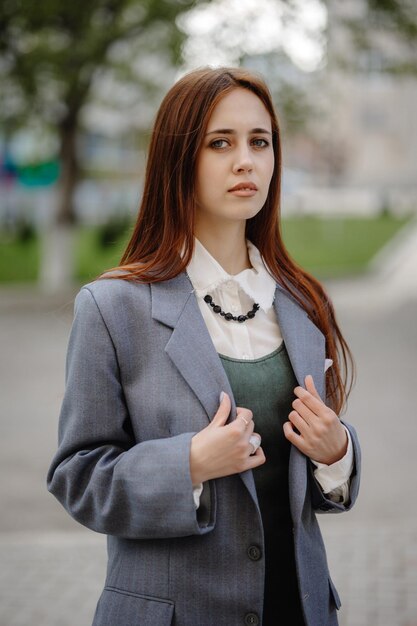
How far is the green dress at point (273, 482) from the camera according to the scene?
6.35 feet

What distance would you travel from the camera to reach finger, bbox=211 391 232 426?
5.81 ft

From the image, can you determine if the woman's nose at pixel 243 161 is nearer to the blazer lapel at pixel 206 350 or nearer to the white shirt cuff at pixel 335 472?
the blazer lapel at pixel 206 350

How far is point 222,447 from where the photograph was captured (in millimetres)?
1742

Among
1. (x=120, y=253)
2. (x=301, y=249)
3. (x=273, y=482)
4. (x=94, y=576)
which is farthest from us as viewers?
(x=301, y=249)

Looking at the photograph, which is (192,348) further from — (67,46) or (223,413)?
(67,46)

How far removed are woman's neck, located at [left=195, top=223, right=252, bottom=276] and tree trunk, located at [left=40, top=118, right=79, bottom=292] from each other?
14301mm

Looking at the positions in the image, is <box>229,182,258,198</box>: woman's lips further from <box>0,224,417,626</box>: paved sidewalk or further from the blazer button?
the blazer button

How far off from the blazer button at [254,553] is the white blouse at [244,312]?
227 millimetres

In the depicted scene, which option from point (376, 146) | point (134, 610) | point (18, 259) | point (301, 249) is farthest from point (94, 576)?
point (376, 146)

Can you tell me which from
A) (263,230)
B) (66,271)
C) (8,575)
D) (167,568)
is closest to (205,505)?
(167,568)

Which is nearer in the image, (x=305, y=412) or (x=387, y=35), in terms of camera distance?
(x=305, y=412)

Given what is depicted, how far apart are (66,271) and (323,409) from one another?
49.0ft

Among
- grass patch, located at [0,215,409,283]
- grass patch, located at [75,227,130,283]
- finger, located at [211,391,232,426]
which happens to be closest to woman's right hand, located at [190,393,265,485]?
finger, located at [211,391,232,426]

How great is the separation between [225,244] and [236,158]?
0.80ft
